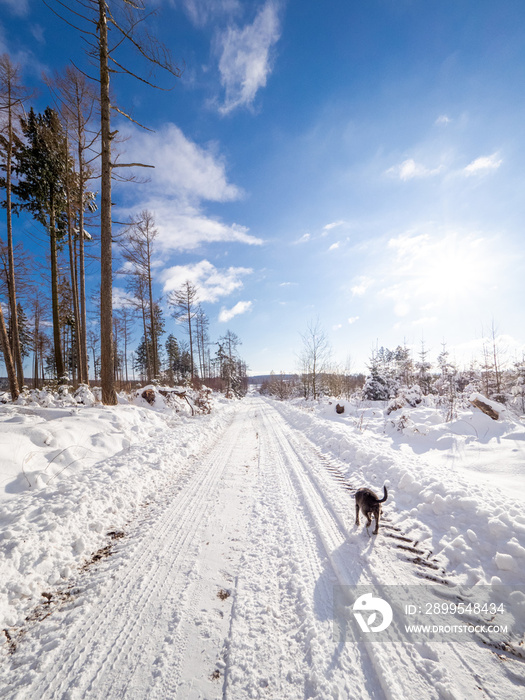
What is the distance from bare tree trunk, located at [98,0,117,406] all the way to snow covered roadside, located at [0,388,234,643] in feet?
5.24

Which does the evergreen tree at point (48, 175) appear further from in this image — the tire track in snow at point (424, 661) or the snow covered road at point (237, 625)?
the tire track in snow at point (424, 661)

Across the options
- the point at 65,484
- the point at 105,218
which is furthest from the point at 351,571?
the point at 105,218

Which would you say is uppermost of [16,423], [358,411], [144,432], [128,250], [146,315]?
[128,250]

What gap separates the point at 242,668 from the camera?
172cm

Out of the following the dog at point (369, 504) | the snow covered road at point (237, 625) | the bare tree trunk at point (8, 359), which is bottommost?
the snow covered road at point (237, 625)

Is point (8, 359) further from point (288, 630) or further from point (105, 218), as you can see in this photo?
point (288, 630)

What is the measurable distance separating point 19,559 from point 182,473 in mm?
2837

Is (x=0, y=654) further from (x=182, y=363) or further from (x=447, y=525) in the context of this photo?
(x=182, y=363)

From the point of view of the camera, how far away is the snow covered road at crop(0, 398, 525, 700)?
63.8 inches

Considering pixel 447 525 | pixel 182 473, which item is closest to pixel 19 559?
pixel 182 473

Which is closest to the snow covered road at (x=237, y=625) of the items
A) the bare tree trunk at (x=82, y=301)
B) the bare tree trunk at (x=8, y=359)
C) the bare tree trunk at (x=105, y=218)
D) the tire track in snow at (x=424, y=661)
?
the tire track in snow at (x=424, y=661)

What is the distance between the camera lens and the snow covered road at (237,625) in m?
1.62

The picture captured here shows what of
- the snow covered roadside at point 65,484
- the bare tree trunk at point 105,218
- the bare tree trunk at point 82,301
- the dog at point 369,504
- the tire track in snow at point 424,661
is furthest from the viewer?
the bare tree trunk at point 82,301

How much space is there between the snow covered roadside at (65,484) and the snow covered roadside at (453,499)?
3.89 meters
